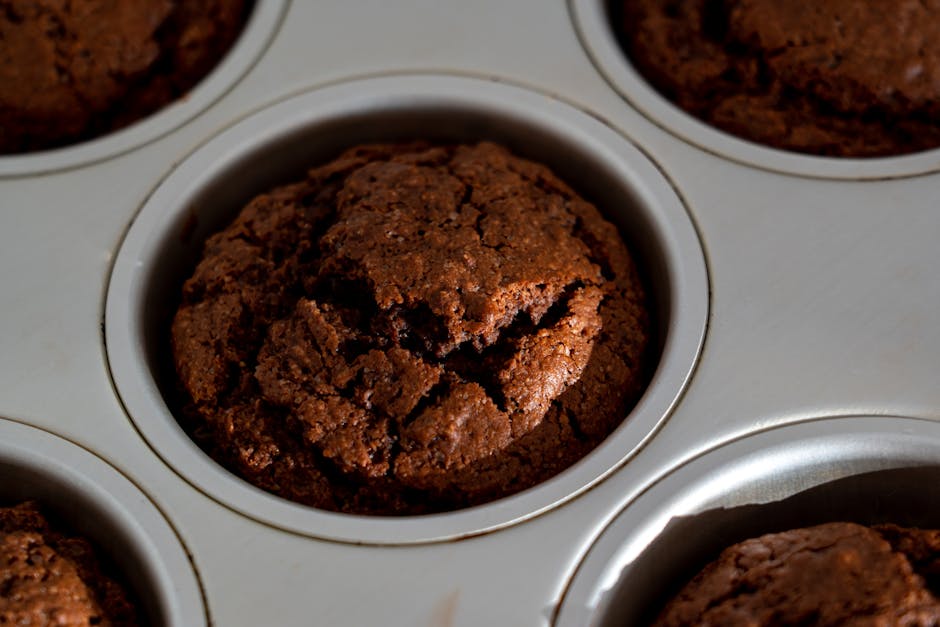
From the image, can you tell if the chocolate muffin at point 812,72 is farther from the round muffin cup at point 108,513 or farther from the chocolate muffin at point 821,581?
the round muffin cup at point 108,513

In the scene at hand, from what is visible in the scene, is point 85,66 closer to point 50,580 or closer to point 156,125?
point 156,125

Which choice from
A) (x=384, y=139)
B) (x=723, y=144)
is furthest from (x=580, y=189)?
(x=384, y=139)

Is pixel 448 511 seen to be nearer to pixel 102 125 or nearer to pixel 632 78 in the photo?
pixel 632 78

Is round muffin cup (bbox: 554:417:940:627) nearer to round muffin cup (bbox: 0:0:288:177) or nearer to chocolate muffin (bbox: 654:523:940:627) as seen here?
chocolate muffin (bbox: 654:523:940:627)

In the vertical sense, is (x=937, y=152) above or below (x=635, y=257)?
above

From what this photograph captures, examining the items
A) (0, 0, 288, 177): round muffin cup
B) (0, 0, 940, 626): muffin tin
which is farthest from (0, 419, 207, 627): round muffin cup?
(0, 0, 288, 177): round muffin cup

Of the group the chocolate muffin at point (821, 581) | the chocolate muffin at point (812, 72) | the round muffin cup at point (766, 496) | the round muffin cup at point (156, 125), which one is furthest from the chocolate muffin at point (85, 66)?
the chocolate muffin at point (821, 581)

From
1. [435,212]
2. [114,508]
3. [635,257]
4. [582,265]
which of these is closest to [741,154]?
[635,257]
